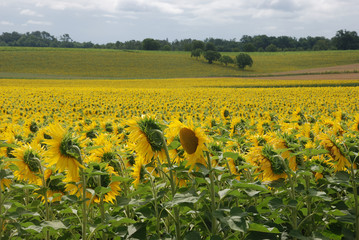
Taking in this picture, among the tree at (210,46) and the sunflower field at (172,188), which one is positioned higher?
the tree at (210,46)

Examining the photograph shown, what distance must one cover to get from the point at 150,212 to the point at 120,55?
90.4 m

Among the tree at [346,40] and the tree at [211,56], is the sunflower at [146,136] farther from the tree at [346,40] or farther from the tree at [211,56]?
the tree at [346,40]

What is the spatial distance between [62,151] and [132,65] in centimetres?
7844

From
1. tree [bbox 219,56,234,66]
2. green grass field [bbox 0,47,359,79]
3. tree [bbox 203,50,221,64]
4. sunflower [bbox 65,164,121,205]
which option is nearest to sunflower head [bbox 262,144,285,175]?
sunflower [bbox 65,164,121,205]

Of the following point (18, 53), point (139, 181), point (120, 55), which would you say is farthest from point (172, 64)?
point (139, 181)

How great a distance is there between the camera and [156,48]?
123875mm

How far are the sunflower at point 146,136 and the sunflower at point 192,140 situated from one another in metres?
0.13

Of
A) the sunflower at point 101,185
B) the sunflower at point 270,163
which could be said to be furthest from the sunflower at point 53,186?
the sunflower at point 270,163

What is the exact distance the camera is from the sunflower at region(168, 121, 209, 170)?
2248 mm

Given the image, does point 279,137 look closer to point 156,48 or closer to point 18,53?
point 18,53

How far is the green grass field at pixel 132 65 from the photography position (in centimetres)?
6894

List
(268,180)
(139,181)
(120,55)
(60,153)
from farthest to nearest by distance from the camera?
(120,55) < (139,181) < (268,180) < (60,153)

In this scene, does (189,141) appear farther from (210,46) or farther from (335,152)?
(210,46)

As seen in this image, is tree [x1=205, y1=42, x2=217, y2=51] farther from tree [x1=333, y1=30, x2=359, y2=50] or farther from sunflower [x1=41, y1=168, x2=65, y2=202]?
sunflower [x1=41, y1=168, x2=65, y2=202]
